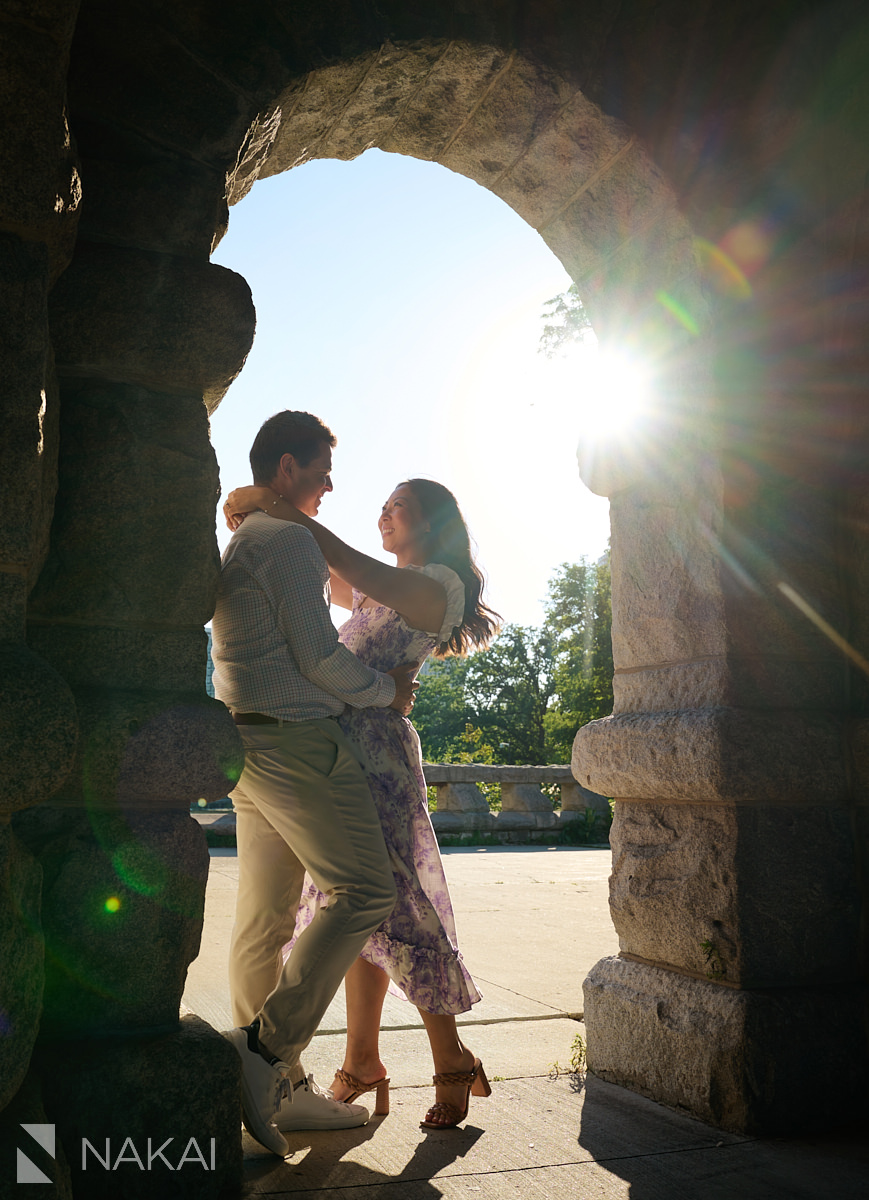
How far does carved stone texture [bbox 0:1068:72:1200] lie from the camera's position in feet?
4.68

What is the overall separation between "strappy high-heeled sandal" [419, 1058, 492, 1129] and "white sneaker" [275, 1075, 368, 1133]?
204 mm

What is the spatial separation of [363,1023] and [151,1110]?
2.65 feet

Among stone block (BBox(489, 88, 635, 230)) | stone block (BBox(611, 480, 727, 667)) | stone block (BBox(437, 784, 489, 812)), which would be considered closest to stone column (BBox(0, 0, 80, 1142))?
stone block (BBox(489, 88, 635, 230))

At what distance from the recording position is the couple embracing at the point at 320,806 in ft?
6.93

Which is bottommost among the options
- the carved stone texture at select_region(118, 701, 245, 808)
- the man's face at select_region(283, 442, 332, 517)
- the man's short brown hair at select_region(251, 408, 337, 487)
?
the carved stone texture at select_region(118, 701, 245, 808)

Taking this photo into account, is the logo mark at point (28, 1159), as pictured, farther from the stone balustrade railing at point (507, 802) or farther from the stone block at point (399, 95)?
the stone balustrade railing at point (507, 802)

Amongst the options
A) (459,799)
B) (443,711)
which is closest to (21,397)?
(459,799)

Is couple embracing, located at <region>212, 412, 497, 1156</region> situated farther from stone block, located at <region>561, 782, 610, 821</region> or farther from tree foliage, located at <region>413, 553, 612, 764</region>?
tree foliage, located at <region>413, 553, 612, 764</region>

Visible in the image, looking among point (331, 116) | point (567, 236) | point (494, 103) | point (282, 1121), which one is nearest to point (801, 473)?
point (567, 236)

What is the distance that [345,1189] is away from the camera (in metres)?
1.93

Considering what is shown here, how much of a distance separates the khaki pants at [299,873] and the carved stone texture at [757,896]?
3.00ft

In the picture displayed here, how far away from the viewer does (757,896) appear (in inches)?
96.7

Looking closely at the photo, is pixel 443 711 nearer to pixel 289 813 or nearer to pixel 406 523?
pixel 406 523

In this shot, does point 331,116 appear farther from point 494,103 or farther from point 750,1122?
point 750,1122
